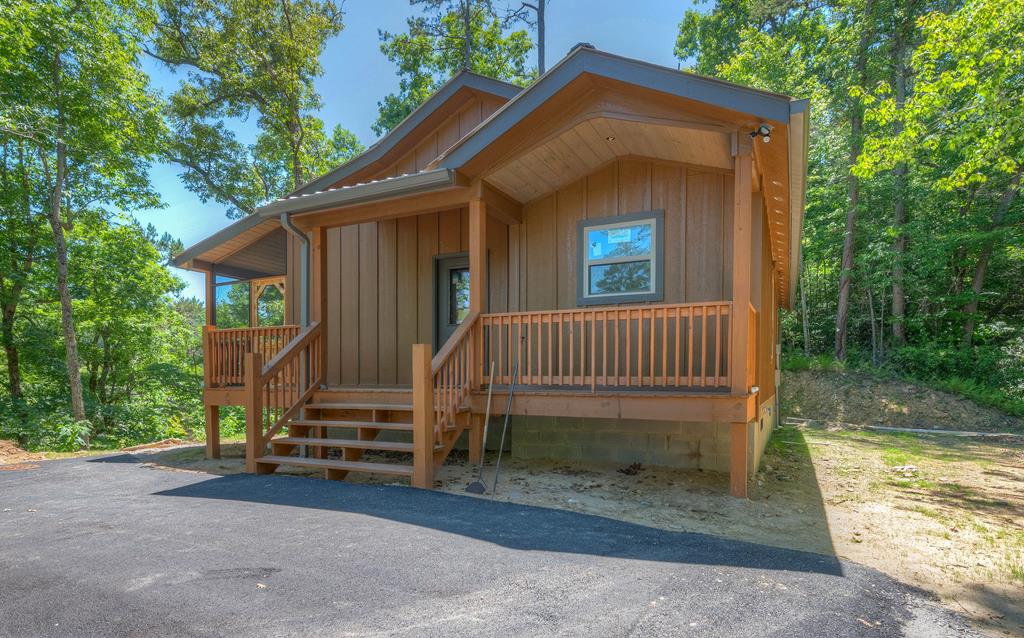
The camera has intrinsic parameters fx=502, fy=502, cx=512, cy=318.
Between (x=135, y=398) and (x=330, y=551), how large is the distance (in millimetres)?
16595

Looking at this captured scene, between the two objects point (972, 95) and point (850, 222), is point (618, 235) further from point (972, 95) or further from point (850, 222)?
point (850, 222)

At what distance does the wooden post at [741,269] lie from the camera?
4.45 metres

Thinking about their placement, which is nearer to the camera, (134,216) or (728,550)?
(728,550)

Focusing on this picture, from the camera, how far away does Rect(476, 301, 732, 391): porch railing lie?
15.3 ft

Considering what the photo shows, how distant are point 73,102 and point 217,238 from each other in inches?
272

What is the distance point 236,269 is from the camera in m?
9.41

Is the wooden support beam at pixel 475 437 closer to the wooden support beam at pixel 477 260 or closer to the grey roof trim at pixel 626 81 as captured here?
the wooden support beam at pixel 477 260

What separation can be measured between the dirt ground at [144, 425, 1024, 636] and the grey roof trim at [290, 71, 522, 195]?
450 centimetres

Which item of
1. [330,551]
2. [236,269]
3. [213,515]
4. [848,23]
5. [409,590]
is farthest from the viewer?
[848,23]

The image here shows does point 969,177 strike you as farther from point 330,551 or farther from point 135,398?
point 135,398

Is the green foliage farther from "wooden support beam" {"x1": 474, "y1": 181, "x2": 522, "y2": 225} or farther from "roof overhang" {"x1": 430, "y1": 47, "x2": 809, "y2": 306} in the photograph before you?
"wooden support beam" {"x1": 474, "y1": 181, "x2": 522, "y2": 225}

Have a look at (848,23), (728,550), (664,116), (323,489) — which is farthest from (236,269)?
(848,23)

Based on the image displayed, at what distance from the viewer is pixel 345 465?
536cm

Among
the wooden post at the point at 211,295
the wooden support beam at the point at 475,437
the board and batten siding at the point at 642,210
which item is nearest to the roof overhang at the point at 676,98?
the board and batten siding at the point at 642,210
